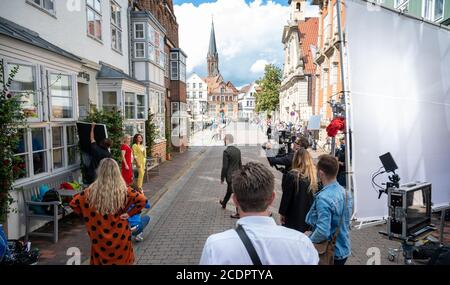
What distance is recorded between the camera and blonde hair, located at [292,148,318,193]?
13.0ft

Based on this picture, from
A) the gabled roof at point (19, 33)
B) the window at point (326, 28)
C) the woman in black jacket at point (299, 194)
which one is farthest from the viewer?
the window at point (326, 28)

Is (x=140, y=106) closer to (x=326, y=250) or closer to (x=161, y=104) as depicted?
(x=161, y=104)

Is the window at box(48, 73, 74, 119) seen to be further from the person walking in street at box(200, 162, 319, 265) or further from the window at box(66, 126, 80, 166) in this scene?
the person walking in street at box(200, 162, 319, 265)

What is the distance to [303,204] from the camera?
3973mm

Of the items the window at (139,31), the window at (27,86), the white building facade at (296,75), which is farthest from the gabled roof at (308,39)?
the window at (27,86)

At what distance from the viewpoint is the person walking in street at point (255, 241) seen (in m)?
1.58

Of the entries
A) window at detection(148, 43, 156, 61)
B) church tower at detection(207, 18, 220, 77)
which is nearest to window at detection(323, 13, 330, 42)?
window at detection(148, 43, 156, 61)

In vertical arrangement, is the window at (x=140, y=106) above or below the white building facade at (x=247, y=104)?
below

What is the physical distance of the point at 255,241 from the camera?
160cm

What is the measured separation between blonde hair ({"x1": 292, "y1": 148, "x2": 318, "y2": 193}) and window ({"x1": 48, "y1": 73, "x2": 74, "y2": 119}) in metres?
5.35

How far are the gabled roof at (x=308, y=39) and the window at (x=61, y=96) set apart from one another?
3178cm

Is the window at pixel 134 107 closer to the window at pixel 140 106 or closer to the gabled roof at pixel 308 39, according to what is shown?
the window at pixel 140 106

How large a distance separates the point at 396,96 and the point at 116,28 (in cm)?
1081

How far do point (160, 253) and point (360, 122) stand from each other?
373 cm
